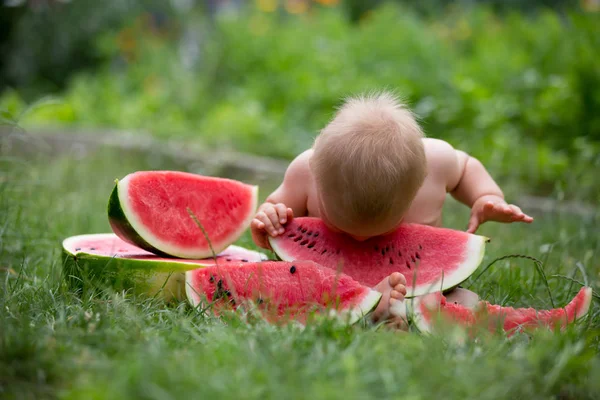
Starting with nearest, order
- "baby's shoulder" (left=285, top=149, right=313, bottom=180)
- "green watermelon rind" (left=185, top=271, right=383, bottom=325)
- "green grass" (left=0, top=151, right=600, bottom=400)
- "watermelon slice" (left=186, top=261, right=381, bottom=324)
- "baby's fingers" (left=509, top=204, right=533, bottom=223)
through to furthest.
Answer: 1. "green grass" (left=0, top=151, right=600, bottom=400)
2. "green watermelon rind" (left=185, top=271, right=383, bottom=325)
3. "watermelon slice" (left=186, top=261, right=381, bottom=324)
4. "baby's fingers" (left=509, top=204, right=533, bottom=223)
5. "baby's shoulder" (left=285, top=149, right=313, bottom=180)

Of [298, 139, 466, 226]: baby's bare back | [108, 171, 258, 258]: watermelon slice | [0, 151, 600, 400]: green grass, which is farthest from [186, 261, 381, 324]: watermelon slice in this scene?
[298, 139, 466, 226]: baby's bare back

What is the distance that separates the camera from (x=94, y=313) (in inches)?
89.2

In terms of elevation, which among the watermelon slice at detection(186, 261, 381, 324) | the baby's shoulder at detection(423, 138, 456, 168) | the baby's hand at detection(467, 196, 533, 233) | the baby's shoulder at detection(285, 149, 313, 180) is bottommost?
A: the watermelon slice at detection(186, 261, 381, 324)

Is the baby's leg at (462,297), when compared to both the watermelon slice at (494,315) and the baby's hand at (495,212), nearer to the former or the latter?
the watermelon slice at (494,315)

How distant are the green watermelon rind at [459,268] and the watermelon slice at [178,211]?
0.39m

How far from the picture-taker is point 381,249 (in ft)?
9.48

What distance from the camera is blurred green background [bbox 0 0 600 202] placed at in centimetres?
589

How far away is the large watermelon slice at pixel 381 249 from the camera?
9.19 feet

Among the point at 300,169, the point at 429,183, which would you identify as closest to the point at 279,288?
the point at 300,169

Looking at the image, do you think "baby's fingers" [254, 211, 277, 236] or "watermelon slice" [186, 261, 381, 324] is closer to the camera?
"watermelon slice" [186, 261, 381, 324]

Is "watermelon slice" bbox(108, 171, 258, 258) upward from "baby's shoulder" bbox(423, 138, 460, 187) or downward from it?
downward

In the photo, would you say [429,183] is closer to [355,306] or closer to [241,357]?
[355,306]

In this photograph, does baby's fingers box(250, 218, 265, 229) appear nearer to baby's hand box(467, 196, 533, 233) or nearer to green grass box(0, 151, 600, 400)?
green grass box(0, 151, 600, 400)

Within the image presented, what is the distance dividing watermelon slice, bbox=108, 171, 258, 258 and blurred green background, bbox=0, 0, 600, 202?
0.85 meters
